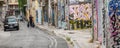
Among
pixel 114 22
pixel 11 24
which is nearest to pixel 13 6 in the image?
pixel 11 24

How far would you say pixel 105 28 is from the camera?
49.0 feet

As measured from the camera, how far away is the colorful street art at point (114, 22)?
1421cm

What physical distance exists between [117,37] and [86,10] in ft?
110

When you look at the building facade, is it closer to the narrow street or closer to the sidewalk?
the sidewalk

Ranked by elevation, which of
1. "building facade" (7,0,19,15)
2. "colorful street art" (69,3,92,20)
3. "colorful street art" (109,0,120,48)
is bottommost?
"building facade" (7,0,19,15)

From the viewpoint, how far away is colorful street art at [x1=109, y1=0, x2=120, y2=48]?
46.6ft

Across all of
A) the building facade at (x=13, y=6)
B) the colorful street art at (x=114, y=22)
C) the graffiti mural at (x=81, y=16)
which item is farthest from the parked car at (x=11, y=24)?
the building facade at (x=13, y=6)

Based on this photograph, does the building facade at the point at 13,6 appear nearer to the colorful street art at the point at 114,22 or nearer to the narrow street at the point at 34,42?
the narrow street at the point at 34,42

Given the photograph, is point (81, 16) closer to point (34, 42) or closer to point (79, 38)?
point (79, 38)

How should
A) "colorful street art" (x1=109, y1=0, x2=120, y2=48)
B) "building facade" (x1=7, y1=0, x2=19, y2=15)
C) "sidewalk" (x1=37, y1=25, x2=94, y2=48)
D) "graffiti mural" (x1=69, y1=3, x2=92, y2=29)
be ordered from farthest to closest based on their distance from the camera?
"building facade" (x1=7, y1=0, x2=19, y2=15)
"graffiti mural" (x1=69, y1=3, x2=92, y2=29)
"sidewalk" (x1=37, y1=25, x2=94, y2=48)
"colorful street art" (x1=109, y1=0, x2=120, y2=48)

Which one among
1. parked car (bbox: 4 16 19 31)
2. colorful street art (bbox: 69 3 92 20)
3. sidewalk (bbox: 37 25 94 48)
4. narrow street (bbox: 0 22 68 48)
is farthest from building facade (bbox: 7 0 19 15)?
narrow street (bbox: 0 22 68 48)

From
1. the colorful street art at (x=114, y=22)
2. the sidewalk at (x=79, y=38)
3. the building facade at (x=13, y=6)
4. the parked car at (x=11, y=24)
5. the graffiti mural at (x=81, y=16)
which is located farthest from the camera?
the building facade at (x=13, y=6)

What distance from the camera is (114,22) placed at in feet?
47.0

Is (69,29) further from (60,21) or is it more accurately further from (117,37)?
(117,37)
